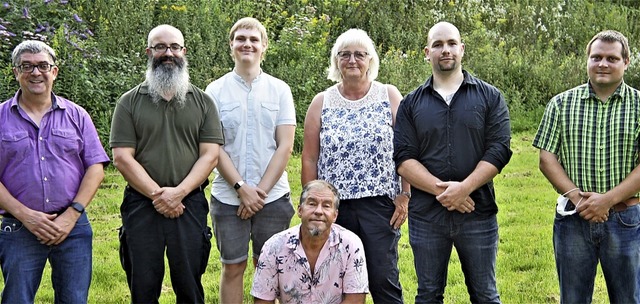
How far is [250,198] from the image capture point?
519 cm

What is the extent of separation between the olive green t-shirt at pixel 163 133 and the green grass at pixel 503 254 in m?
1.43

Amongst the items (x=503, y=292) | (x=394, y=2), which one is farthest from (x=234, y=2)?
(x=503, y=292)

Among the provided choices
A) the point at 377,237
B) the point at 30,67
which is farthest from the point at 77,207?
the point at 377,237

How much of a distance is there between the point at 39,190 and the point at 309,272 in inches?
61.6

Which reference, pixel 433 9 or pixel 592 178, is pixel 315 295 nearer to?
pixel 592 178

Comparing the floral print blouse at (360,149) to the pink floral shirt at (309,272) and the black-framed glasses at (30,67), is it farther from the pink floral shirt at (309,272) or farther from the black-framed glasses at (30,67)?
the black-framed glasses at (30,67)

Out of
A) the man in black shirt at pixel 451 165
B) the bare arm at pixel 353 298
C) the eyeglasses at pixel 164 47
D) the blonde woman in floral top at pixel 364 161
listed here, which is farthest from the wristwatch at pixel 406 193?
the eyeglasses at pixel 164 47

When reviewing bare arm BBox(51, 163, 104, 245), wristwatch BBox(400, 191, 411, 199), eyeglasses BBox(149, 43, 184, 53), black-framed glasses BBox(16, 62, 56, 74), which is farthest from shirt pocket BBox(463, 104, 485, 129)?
black-framed glasses BBox(16, 62, 56, 74)

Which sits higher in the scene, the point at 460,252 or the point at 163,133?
the point at 163,133

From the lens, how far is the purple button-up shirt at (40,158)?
473 centimetres

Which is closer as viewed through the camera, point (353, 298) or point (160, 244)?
point (353, 298)

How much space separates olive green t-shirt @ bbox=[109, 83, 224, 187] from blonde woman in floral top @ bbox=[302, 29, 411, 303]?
0.67 meters

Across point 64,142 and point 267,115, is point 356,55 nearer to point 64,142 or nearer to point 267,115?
point 267,115

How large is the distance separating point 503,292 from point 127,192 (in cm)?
283
